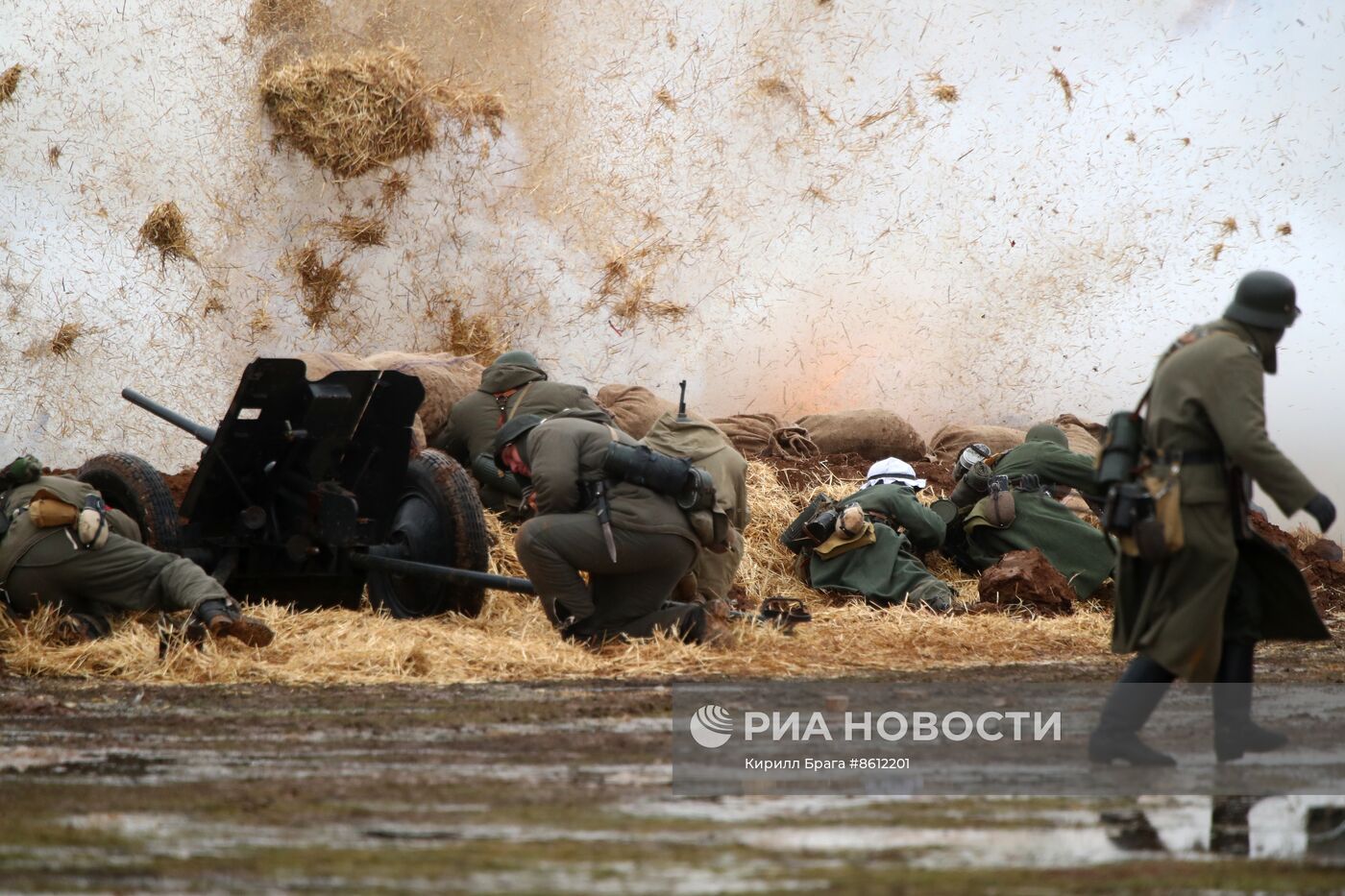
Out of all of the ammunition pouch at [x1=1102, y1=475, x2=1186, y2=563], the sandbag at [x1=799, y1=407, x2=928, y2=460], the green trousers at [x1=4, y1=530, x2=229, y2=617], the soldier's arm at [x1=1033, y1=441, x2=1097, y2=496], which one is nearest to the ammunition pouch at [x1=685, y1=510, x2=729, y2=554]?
the green trousers at [x1=4, y1=530, x2=229, y2=617]

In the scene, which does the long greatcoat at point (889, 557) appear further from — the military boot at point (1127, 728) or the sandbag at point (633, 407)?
the military boot at point (1127, 728)

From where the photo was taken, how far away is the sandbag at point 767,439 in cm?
1138

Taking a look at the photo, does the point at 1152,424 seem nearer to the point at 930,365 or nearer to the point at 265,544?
the point at 265,544

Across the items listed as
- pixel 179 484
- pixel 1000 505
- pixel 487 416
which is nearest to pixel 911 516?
pixel 1000 505

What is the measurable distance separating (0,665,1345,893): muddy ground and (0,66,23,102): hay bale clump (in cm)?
816

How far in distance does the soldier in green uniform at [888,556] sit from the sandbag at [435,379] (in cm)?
244

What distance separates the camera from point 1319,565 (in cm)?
998

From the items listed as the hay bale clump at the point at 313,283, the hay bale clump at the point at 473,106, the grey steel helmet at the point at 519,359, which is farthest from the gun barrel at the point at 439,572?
the hay bale clump at the point at 473,106

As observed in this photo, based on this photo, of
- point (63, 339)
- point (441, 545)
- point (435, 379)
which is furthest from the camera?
point (63, 339)

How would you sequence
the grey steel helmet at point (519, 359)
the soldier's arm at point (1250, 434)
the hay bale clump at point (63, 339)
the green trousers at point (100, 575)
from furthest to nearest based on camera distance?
the hay bale clump at point (63, 339)
the grey steel helmet at point (519, 359)
the green trousers at point (100, 575)
the soldier's arm at point (1250, 434)

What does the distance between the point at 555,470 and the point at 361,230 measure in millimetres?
6373

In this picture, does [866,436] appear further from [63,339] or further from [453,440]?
[63,339]

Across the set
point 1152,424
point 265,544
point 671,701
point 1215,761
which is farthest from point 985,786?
point 265,544

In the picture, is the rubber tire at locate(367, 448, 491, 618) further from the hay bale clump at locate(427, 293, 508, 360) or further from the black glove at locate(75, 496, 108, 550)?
the hay bale clump at locate(427, 293, 508, 360)
